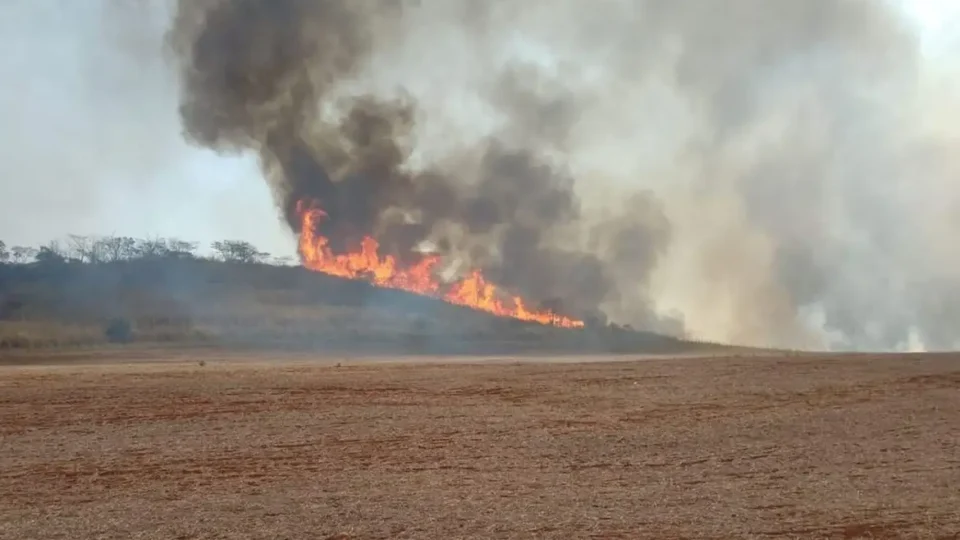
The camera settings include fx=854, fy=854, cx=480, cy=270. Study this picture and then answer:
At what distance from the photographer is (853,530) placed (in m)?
13.4

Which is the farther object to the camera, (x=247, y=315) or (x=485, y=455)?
(x=247, y=315)

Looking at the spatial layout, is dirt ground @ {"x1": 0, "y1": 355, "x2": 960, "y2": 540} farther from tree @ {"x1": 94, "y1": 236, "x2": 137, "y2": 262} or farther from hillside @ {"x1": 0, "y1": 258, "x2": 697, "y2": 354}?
tree @ {"x1": 94, "y1": 236, "x2": 137, "y2": 262}

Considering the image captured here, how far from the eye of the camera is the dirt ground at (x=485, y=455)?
1417 centimetres

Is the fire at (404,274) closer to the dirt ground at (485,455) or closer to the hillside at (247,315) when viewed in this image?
the hillside at (247,315)

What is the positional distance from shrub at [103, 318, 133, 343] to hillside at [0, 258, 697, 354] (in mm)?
98

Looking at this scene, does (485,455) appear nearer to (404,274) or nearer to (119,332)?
(119,332)

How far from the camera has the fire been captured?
80062mm

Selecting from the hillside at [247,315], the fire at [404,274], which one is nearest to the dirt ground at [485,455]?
the hillside at [247,315]

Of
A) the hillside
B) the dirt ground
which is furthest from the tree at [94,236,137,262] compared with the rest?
the dirt ground

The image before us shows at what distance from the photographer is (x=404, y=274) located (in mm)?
82562

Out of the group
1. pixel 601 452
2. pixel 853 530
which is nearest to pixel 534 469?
pixel 601 452

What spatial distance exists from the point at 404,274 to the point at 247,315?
1525cm

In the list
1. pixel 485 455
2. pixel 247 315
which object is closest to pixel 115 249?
pixel 247 315

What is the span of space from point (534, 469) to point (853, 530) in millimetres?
7074
